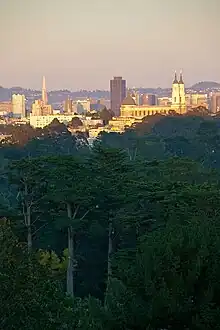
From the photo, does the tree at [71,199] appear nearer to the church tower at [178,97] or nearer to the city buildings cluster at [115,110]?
the city buildings cluster at [115,110]

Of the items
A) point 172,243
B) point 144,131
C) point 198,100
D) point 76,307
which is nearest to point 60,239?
point 76,307

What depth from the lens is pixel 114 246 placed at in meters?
17.9

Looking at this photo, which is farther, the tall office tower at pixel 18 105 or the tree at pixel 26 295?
the tall office tower at pixel 18 105

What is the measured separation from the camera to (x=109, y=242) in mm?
17766

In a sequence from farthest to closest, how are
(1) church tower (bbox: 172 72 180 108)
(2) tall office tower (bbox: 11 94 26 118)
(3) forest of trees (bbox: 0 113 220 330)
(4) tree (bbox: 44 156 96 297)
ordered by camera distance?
(2) tall office tower (bbox: 11 94 26 118) → (1) church tower (bbox: 172 72 180 108) → (4) tree (bbox: 44 156 96 297) → (3) forest of trees (bbox: 0 113 220 330)

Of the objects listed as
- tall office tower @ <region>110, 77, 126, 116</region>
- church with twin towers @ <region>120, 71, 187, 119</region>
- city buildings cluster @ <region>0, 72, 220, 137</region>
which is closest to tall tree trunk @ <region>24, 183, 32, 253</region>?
city buildings cluster @ <region>0, 72, 220, 137</region>

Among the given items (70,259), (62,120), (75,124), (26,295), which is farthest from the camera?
(62,120)

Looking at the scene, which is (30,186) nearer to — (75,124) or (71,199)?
(71,199)

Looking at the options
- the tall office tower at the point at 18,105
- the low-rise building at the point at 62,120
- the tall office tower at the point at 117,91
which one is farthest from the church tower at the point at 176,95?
the tall office tower at the point at 18,105

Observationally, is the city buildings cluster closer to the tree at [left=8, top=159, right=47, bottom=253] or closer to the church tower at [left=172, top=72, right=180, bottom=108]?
the church tower at [left=172, top=72, right=180, bottom=108]

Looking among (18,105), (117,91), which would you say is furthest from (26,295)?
(18,105)

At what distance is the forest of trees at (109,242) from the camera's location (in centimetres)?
866

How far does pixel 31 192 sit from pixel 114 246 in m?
2.24

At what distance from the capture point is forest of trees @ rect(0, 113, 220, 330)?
8664 mm
